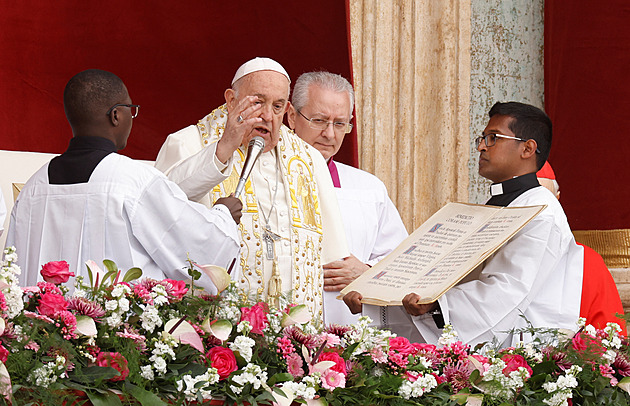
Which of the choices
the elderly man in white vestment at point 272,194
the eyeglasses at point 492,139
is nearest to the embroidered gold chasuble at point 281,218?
the elderly man in white vestment at point 272,194

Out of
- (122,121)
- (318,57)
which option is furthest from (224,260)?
(318,57)

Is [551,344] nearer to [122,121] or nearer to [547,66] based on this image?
[122,121]

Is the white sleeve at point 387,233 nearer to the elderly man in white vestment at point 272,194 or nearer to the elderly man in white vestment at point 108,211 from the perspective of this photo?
the elderly man in white vestment at point 272,194

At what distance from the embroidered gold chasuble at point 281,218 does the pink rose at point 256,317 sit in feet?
3.97

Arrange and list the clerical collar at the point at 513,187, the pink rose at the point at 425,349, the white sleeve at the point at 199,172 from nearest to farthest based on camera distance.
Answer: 1. the pink rose at the point at 425,349
2. the white sleeve at the point at 199,172
3. the clerical collar at the point at 513,187

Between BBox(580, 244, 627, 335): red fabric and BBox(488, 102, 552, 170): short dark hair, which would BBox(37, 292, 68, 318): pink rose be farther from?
BBox(580, 244, 627, 335): red fabric

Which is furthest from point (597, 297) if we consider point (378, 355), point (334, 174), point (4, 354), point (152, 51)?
point (152, 51)

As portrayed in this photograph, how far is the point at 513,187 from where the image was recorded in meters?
3.54

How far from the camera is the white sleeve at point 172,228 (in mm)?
2738

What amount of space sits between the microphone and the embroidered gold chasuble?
445 millimetres

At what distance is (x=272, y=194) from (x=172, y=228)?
0.80 metres

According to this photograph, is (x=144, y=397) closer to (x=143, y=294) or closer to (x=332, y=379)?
(x=143, y=294)

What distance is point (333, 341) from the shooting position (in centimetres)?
208

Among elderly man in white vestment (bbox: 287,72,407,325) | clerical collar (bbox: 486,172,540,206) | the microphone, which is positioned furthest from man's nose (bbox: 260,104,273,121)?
clerical collar (bbox: 486,172,540,206)
